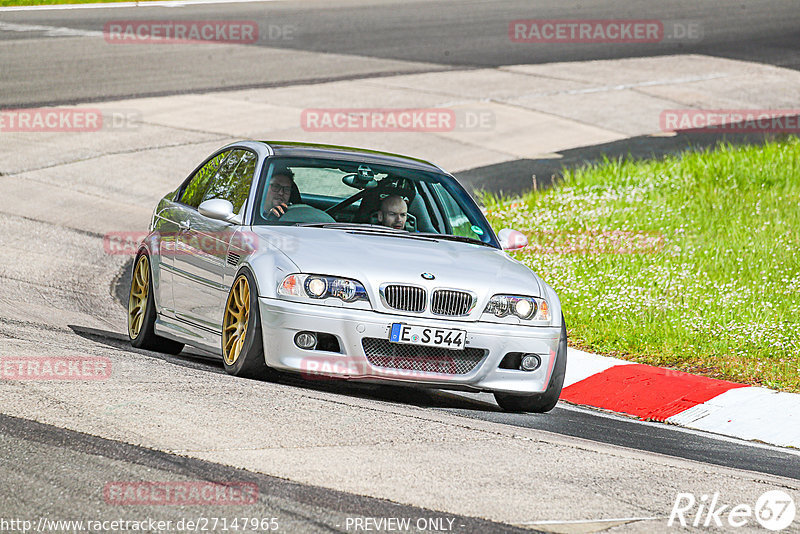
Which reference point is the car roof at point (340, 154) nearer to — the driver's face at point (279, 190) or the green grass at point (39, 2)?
the driver's face at point (279, 190)

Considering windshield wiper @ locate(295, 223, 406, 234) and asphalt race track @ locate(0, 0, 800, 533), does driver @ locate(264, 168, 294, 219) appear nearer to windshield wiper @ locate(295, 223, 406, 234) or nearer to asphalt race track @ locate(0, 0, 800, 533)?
windshield wiper @ locate(295, 223, 406, 234)

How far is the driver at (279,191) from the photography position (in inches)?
312

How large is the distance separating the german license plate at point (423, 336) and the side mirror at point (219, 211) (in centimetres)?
147

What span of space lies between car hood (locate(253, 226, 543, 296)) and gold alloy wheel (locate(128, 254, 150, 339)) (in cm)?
164

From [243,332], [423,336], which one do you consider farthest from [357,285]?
[243,332]

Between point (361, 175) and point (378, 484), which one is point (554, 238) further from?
point (378, 484)

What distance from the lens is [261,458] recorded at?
5250 millimetres

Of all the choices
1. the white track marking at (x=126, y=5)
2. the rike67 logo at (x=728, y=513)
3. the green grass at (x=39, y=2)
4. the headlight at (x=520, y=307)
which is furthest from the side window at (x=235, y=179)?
the green grass at (x=39, y=2)

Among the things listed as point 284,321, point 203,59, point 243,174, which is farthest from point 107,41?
point 284,321

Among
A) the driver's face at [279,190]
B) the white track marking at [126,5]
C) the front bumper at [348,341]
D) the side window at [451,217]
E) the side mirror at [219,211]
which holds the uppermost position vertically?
the white track marking at [126,5]

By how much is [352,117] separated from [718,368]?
11.7m

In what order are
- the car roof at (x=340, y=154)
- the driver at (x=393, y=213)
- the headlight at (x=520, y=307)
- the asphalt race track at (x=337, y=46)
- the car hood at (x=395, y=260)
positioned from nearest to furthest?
the car hood at (x=395, y=260)
the headlight at (x=520, y=307)
the driver at (x=393, y=213)
the car roof at (x=340, y=154)
the asphalt race track at (x=337, y=46)

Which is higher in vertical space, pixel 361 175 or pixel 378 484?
pixel 361 175

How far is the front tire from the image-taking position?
696 centimetres
